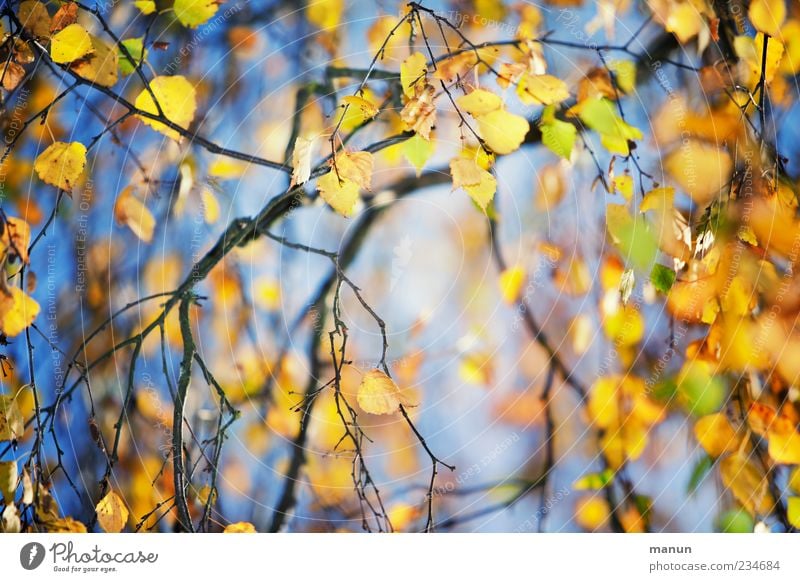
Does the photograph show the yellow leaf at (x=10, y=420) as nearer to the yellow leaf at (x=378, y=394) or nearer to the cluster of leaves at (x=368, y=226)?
the cluster of leaves at (x=368, y=226)

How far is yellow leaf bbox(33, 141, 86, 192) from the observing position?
65 centimetres

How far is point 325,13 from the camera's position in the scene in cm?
64

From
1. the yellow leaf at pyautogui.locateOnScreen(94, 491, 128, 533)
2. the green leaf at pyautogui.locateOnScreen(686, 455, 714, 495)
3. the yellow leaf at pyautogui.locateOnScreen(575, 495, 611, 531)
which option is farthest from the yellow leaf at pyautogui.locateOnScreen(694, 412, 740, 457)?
the yellow leaf at pyautogui.locateOnScreen(94, 491, 128, 533)

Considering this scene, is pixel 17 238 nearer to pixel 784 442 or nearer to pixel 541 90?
pixel 541 90

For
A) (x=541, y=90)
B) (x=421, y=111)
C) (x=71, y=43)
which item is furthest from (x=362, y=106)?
(x=71, y=43)

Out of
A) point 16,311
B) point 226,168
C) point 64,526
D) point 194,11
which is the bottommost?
point 64,526

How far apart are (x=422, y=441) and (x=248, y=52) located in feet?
1.28

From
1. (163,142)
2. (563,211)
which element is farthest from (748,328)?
(163,142)

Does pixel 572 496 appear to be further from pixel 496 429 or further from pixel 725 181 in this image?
pixel 725 181

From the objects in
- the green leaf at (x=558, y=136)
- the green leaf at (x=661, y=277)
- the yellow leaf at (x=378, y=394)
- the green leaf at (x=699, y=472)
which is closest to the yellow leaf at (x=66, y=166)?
the yellow leaf at (x=378, y=394)

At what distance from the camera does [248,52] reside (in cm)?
64

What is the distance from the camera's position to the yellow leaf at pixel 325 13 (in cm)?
64

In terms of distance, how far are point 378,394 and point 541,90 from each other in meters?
0.32

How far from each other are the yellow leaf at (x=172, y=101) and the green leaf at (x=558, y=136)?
1.06 ft
